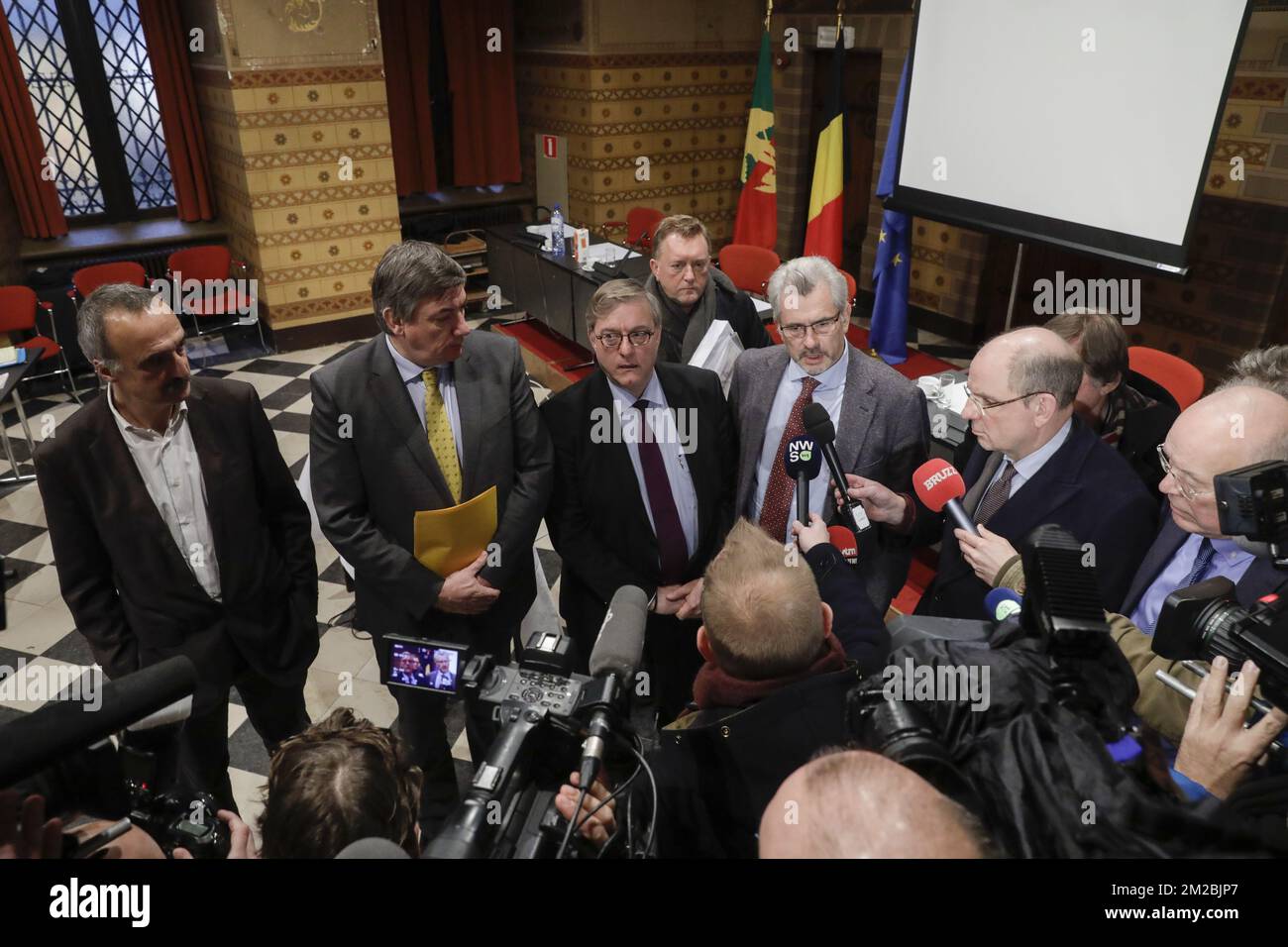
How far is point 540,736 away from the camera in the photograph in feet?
3.65

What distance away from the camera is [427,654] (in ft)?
4.03

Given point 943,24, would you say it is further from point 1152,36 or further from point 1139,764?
point 1139,764

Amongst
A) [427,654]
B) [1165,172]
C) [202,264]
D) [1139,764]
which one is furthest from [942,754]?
[202,264]

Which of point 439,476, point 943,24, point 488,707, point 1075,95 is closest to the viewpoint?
point 488,707

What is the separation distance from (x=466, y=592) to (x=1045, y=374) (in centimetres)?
150

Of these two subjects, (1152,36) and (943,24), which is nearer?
(1152,36)

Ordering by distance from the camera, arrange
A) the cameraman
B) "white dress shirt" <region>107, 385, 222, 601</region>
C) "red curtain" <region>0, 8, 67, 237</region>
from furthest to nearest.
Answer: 1. "red curtain" <region>0, 8, 67, 237</region>
2. "white dress shirt" <region>107, 385, 222, 601</region>
3. the cameraman

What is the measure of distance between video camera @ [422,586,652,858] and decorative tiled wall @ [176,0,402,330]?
6.18 meters

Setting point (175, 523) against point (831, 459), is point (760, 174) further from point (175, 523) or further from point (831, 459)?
point (175, 523)

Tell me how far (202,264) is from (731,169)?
519cm

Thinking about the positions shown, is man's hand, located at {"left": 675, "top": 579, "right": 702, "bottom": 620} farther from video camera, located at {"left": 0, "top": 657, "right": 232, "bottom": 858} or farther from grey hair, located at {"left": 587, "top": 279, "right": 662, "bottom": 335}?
video camera, located at {"left": 0, "top": 657, "right": 232, "bottom": 858}

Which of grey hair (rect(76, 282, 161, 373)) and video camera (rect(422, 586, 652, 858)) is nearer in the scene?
video camera (rect(422, 586, 652, 858))

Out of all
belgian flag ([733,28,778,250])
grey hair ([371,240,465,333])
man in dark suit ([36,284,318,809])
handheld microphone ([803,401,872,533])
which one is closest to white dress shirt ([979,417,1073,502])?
handheld microphone ([803,401,872,533])

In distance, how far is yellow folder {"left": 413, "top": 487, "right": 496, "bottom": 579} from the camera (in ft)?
6.70
